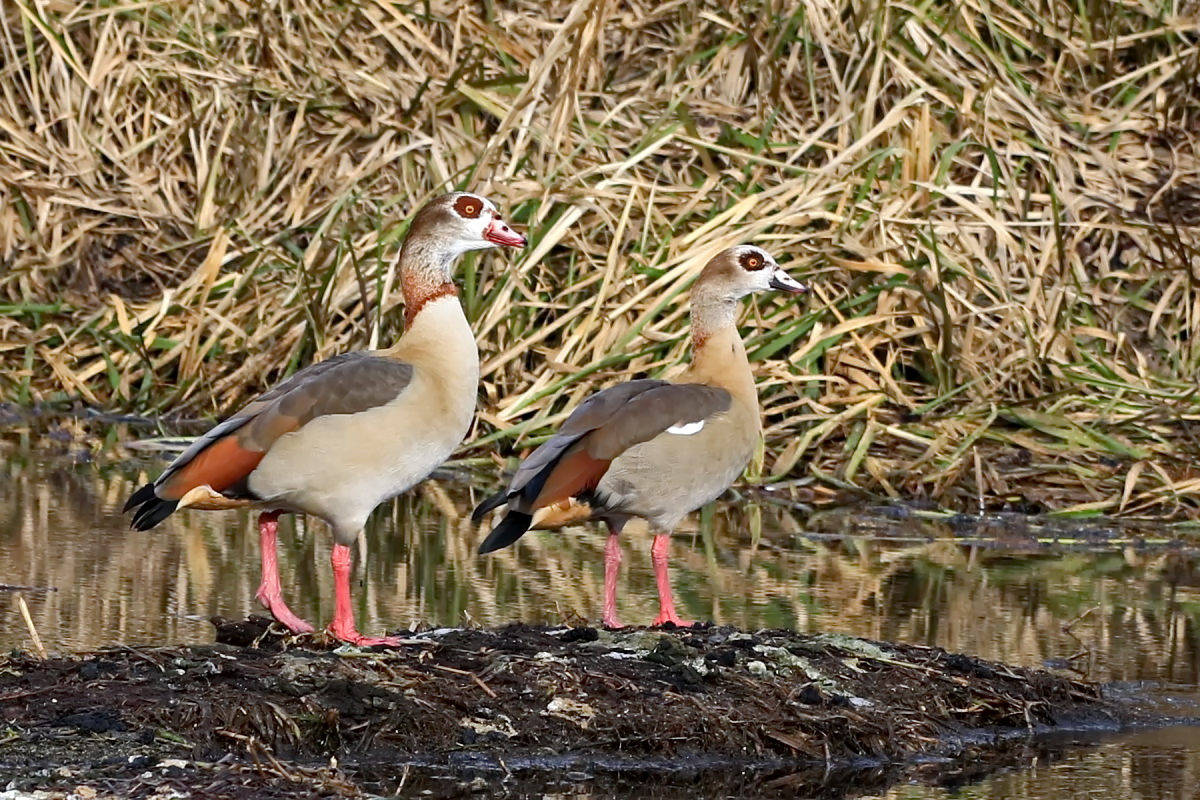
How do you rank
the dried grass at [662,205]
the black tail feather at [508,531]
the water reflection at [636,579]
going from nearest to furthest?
the black tail feather at [508,531] < the water reflection at [636,579] < the dried grass at [662,205]

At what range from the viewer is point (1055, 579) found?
862 cm

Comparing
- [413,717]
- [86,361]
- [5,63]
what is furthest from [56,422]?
[413,717]

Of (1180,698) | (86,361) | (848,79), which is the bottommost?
(1180,698)

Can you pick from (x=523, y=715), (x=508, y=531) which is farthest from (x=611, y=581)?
(x=523, y=715)

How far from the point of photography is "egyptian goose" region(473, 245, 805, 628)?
7.08 meters

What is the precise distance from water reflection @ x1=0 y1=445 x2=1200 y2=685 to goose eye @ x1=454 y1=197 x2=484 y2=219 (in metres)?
1.33

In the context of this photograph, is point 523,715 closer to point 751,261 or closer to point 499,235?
point 499,235

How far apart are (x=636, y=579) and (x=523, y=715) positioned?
2677mm

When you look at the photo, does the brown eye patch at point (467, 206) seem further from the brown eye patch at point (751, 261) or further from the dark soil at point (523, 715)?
the dark soil at point (523, 715)

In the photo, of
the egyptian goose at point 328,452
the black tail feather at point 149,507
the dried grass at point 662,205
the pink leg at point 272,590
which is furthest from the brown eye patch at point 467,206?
the dried grass at point 662,205

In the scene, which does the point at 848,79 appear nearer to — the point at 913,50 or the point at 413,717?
the point at 913,50

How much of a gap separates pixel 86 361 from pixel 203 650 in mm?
6937

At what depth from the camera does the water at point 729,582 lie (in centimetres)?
686

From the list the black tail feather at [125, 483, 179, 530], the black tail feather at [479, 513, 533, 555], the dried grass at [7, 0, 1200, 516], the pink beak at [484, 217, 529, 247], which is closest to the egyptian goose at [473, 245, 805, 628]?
the black tail feather at [479, 513, 533, 555]
